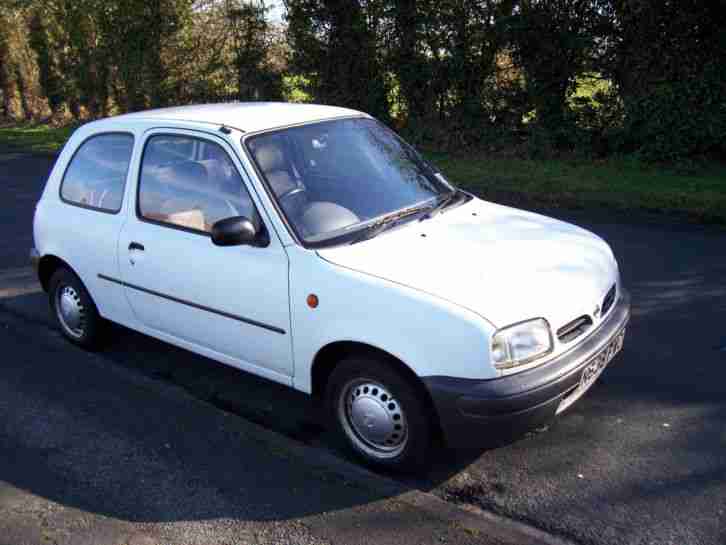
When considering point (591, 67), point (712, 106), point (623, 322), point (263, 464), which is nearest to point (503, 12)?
point (591, 67)

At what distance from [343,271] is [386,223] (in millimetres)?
626

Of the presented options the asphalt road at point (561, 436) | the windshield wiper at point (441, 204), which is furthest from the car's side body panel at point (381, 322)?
the windshield wiper at point (441, 204)

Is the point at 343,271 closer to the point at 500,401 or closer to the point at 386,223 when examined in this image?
the point at 386,223

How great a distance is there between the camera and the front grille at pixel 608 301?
4330 millimetres

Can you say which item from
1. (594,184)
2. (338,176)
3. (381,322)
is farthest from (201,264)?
(594,184)

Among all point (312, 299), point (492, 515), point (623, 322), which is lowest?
point (492, 515)

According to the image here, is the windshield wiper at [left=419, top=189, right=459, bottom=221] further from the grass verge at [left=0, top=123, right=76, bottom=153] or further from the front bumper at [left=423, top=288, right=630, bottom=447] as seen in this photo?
the grass verge at [left=0, top=123, right=76, bottom=153]

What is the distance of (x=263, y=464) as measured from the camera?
432cm

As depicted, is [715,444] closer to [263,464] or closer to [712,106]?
[263,464]

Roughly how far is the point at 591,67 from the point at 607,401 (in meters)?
9.80

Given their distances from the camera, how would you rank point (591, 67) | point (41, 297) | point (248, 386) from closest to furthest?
point (248, 386) < point (41, 297) < point (591, 67)

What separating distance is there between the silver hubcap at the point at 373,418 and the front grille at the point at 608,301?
1304 mm

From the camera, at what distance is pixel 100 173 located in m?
5.63

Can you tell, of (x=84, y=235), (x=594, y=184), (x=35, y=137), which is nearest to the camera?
(x=84, y=235)
